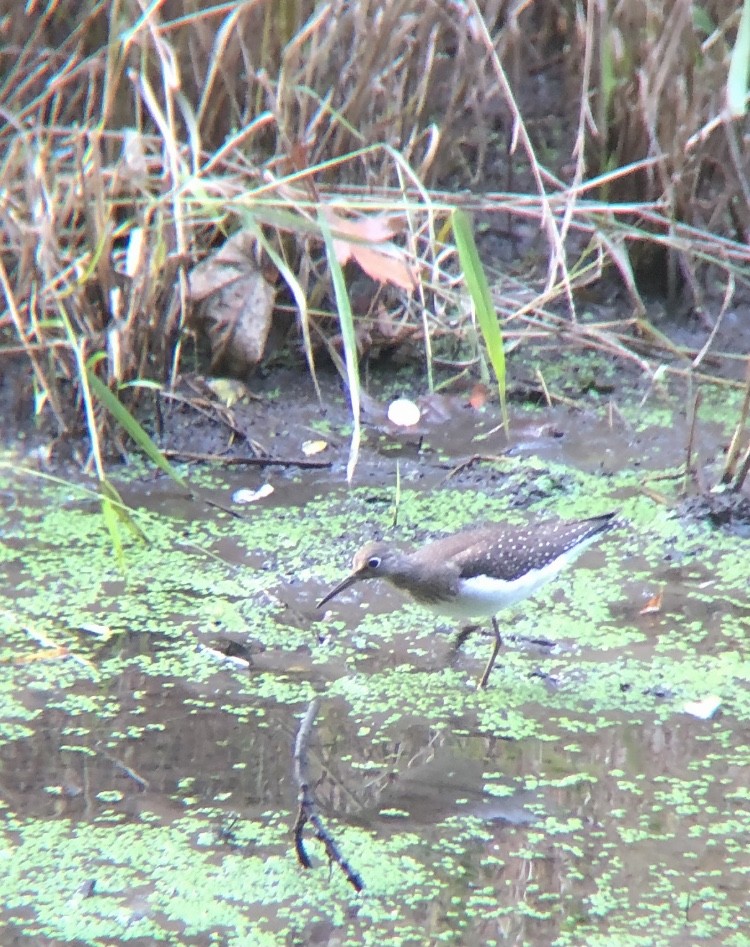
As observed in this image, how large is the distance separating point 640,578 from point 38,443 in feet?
8.85

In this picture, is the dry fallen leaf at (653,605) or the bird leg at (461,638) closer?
the bird leg at (461,638)

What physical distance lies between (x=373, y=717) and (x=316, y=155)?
9.88ft

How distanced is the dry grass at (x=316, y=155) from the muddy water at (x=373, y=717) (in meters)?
0.71

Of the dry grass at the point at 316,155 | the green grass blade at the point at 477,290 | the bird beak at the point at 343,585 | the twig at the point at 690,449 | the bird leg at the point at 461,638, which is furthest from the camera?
the dry grass at the point at 316,155

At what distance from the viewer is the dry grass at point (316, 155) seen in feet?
18.5

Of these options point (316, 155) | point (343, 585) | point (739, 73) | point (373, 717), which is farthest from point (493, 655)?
point (316, 155)

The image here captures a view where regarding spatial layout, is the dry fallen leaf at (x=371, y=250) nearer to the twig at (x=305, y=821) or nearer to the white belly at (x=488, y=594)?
the white belly at (x=488, y=594)

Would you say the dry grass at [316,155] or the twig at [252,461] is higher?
the dry grass at [316,155]

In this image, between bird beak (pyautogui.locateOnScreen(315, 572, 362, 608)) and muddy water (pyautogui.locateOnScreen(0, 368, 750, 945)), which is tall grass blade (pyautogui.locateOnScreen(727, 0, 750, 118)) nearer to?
muddy water (pyautogui.locateOnScreen(0, 368, 750, 945))

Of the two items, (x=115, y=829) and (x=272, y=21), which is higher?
(x=272, y=21)

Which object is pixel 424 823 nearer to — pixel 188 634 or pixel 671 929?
pixel 671 929

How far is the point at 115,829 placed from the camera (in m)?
3.45

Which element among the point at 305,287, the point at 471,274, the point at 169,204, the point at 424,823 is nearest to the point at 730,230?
the point at 305,287

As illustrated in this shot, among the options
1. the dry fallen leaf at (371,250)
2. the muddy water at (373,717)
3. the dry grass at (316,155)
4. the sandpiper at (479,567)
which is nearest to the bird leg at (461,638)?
the muddy water at (373,717)
